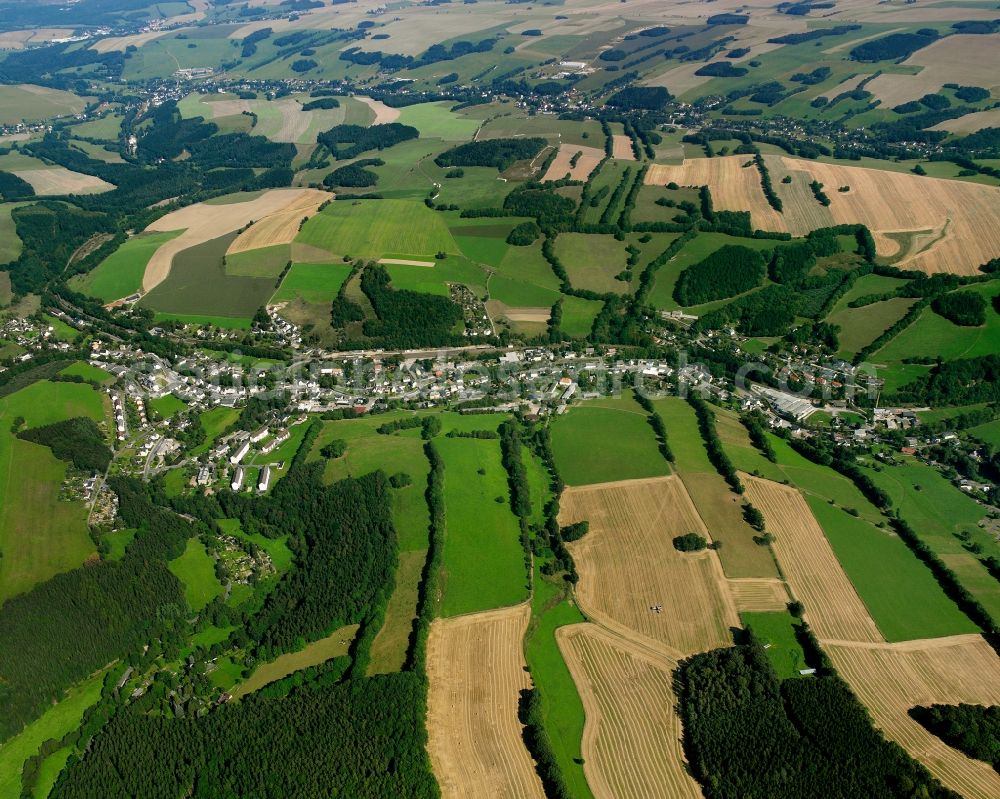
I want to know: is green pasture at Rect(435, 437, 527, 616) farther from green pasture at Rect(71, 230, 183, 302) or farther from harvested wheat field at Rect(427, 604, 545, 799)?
green pasture at Rect(71, 230, 183, 302)

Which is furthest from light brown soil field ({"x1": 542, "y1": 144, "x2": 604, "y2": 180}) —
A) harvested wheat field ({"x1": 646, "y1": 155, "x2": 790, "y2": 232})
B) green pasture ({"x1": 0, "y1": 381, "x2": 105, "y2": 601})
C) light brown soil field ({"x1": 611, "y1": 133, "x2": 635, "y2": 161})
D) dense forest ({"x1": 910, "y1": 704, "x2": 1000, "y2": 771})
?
dense forest ({"x1": 910, "y1": 704, "x2": 1000, "y2": 771})

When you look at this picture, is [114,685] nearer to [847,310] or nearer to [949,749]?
[949,749]

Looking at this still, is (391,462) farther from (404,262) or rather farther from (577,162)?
(577,162)

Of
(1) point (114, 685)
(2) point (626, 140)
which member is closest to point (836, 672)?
(1) point (114, 685)

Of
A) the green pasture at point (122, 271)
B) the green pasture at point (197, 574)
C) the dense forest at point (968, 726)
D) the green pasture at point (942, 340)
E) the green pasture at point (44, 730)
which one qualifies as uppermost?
the green pasture at point (44, 730)

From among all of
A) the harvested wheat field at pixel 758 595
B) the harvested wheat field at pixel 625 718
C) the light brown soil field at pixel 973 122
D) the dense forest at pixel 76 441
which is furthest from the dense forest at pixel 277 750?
the light brown soil field at pixel 973 122

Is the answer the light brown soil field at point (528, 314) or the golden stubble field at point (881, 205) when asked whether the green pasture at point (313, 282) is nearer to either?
the light brown soil field at point (528, 314)

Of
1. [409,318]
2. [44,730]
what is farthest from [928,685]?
[409,318]
